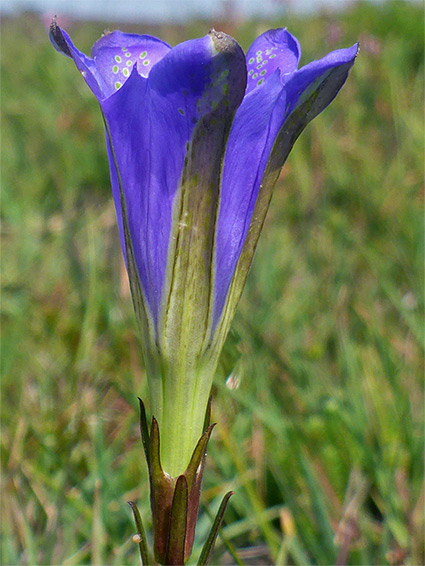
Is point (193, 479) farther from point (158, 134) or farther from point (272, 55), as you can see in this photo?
point (272, 55)

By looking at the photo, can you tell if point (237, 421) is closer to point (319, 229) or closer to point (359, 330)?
point (359, 330)

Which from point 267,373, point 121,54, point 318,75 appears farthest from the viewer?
point 267,373

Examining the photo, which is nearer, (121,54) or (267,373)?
(121,54)

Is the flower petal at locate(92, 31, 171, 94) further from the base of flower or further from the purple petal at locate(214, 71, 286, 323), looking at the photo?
the base of flower

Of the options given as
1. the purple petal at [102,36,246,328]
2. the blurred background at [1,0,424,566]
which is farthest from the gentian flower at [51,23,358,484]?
the blurred background at [1,0,424,566]

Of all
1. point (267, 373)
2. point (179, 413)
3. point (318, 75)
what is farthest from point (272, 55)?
point (267, 373)

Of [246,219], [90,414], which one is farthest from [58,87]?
[246,219]

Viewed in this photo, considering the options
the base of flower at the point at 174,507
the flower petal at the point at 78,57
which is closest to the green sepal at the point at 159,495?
the base of flower at the point at 174,507
